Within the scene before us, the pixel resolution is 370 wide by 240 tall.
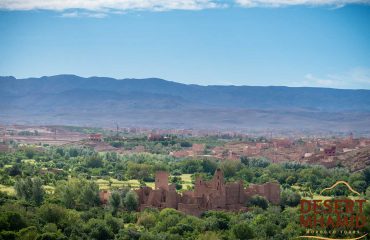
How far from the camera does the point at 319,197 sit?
49875 millimetres

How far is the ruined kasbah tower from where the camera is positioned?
133 ft

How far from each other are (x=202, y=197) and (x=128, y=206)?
12.2 feet

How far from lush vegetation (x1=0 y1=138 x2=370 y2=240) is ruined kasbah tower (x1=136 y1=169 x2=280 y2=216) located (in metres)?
0.73

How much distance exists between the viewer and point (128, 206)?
1603 inches

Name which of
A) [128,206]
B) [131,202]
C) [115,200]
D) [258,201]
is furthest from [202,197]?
[115,200]

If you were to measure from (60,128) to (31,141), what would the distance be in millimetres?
36371

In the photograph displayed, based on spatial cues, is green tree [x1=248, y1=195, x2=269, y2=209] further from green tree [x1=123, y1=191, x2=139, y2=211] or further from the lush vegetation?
green tree [x1=123, y1=191, x2=139, y2=211]

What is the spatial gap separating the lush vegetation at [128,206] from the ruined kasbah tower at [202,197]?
2.40 feet

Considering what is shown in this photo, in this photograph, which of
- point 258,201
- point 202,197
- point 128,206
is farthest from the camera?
point 258,201

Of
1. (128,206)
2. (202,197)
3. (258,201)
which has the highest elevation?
(202,197)

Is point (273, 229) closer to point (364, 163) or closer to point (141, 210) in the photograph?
point (141, 210)

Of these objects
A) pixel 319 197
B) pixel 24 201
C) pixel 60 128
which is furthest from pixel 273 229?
pixel 60 128

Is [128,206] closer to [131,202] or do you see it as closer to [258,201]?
[131,202]

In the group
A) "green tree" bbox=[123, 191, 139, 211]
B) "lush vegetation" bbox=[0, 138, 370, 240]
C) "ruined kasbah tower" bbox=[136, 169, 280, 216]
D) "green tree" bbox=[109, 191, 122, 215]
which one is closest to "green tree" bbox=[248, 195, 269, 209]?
"lush vegetation" bbox=[0, 138, 370, 240]
